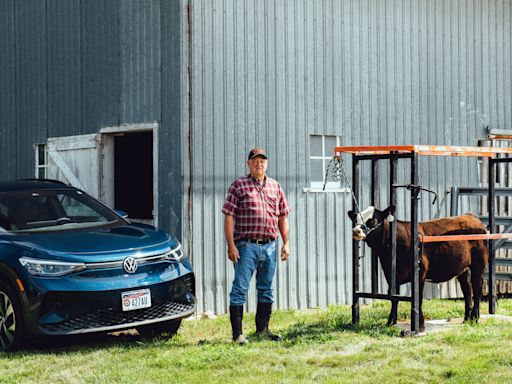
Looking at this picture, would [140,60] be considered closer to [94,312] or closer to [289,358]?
[94,312]

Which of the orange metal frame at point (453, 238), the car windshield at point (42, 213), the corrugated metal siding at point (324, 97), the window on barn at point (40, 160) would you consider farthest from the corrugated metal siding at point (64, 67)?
the orange metal frame at point (453, 238)

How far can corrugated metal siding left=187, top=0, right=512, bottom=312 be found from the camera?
38.7 feet

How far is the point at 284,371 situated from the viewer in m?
8.16

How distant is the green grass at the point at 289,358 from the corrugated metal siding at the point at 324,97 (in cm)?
190

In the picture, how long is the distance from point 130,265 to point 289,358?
77.5 inches

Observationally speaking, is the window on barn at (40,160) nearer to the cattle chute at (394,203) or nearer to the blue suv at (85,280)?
the blue suv at (85,280)

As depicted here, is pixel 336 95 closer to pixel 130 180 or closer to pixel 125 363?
pixel 130 180

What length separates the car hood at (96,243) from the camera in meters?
9.30

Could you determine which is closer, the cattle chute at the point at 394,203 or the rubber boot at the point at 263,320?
the rubber boot at the point at 263,320

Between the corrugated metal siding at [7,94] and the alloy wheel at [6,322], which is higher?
the corrugated metal siding at [7,94]

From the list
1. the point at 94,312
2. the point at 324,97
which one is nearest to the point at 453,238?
the point at 324,97

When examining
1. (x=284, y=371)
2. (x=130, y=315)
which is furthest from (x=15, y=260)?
(x=284, y=371)

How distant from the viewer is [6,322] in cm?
942

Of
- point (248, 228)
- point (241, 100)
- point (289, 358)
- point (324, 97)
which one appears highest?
point (324, 97)
